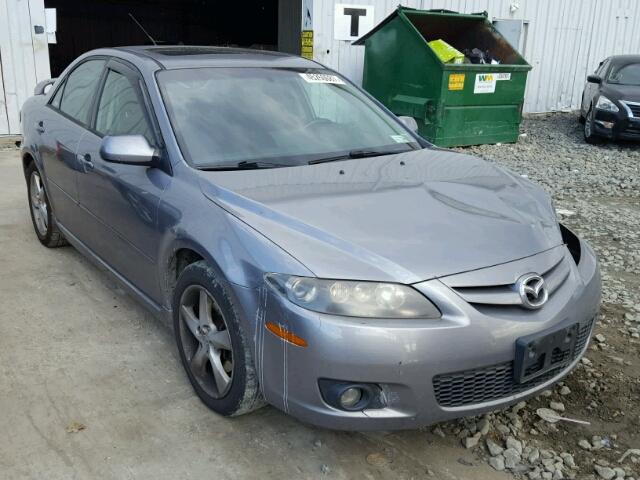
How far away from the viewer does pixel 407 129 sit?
3797mm

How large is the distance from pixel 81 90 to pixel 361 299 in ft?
9.42

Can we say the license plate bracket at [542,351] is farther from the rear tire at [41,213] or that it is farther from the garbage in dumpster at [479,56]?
the garbage in dumpster at [479,56]

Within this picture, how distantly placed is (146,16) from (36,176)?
21.7 metres

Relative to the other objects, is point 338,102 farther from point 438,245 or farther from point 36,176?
point 36,176

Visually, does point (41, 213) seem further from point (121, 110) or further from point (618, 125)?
point (618, 125)

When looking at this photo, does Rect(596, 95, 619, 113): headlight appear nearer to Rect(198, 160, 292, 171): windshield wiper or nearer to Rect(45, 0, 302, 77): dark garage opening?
Rect(198, 160, 292, 171): windshield wiper

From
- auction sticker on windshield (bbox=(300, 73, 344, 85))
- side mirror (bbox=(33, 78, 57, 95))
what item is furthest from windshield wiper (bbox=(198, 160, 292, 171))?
side mirror (bbox=(33, 78, 57, 95))

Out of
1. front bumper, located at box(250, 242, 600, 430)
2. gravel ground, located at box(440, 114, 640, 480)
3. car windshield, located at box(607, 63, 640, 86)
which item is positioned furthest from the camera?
car windshield, located at box(607, 63, 640, 86)

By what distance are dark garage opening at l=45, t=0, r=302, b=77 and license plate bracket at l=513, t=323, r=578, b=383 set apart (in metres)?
20.7

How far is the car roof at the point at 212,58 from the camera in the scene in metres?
3.42

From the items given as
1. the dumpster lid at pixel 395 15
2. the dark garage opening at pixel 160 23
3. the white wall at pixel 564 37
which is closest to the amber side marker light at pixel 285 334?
the dumpster lid at pixel 395 15

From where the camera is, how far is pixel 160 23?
24734 mm

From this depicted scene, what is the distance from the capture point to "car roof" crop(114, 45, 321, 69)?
3424mm

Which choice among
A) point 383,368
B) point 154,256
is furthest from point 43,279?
point 383,368
